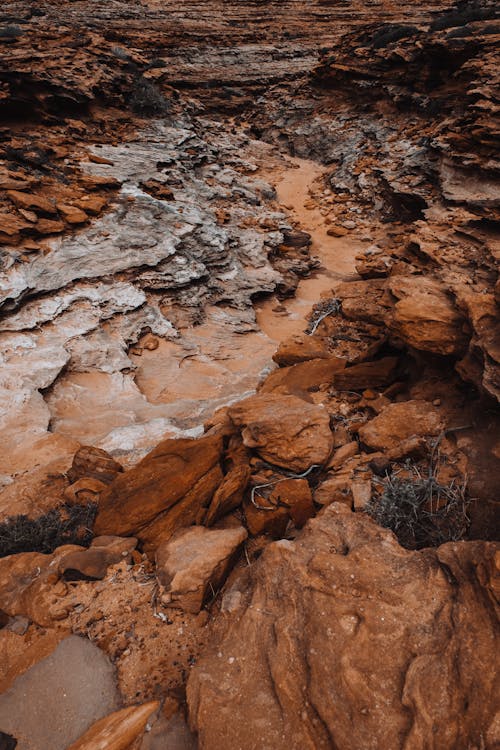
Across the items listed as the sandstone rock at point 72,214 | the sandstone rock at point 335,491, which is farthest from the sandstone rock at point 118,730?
the sandstone rock at point 72,214

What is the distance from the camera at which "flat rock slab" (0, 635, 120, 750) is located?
1701 mm

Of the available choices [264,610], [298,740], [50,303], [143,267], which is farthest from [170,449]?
[143,267]

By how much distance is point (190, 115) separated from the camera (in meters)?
15.0

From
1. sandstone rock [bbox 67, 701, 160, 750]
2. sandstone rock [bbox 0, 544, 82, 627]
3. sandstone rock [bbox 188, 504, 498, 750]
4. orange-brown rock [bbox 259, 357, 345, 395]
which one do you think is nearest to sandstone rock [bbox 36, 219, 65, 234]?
orange-brown rock [bbox 259, 357, 345, 395]

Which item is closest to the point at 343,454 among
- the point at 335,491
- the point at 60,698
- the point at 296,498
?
the point at 335,491

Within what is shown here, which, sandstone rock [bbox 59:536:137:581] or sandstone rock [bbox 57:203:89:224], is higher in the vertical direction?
sandstone rock [bbox 57:203:89:224]

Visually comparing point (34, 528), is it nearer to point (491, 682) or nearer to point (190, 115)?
point (491, 682)

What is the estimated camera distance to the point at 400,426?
306cm

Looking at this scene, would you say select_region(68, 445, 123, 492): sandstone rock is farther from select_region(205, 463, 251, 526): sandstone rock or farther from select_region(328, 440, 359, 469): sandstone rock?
select_region(328, 440, 359, 469): sandstone rock

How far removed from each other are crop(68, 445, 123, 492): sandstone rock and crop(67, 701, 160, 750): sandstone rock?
1.72 m

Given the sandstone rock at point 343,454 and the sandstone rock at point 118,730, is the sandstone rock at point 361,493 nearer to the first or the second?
the sandstone rock at point 343,454

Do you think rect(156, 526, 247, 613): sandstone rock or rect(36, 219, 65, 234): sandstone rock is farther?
rect(36, 219, 65, 234): sandstone rock

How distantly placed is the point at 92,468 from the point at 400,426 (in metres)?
2.55

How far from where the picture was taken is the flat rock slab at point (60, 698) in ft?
5.58
